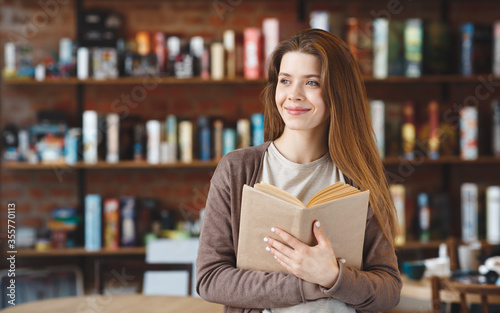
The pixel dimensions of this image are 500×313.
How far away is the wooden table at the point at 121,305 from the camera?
200 centimetres

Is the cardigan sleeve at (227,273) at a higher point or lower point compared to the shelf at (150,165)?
lower

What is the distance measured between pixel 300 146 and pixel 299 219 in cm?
27

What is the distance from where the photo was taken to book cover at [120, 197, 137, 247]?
3.39 metres

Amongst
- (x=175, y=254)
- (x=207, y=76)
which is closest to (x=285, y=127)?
(x=175, y=254)

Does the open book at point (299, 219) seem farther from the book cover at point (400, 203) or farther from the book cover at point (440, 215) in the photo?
the book cover at point (440, 215)

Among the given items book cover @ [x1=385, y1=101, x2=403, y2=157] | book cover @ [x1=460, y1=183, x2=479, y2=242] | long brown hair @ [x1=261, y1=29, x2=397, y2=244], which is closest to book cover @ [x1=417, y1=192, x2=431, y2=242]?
book cover @ [x1=460, y1=183, x2=479, y2=242]

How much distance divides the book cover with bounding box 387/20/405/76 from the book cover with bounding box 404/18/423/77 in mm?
28

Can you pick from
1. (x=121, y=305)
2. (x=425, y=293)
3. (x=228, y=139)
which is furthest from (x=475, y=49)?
(x=121, y=305)

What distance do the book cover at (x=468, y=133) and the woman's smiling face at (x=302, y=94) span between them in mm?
2405

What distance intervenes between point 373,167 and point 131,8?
8.54ft

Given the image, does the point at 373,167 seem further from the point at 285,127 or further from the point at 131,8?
the point at 131,8

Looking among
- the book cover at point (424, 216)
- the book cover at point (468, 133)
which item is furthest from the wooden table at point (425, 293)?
the book cover at point (468, 133)

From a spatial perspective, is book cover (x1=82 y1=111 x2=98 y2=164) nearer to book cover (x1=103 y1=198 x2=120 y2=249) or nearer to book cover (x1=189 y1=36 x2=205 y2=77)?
book cover (x1=103 y1=198 x2=120 y2=249)

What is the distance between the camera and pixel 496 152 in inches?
138
